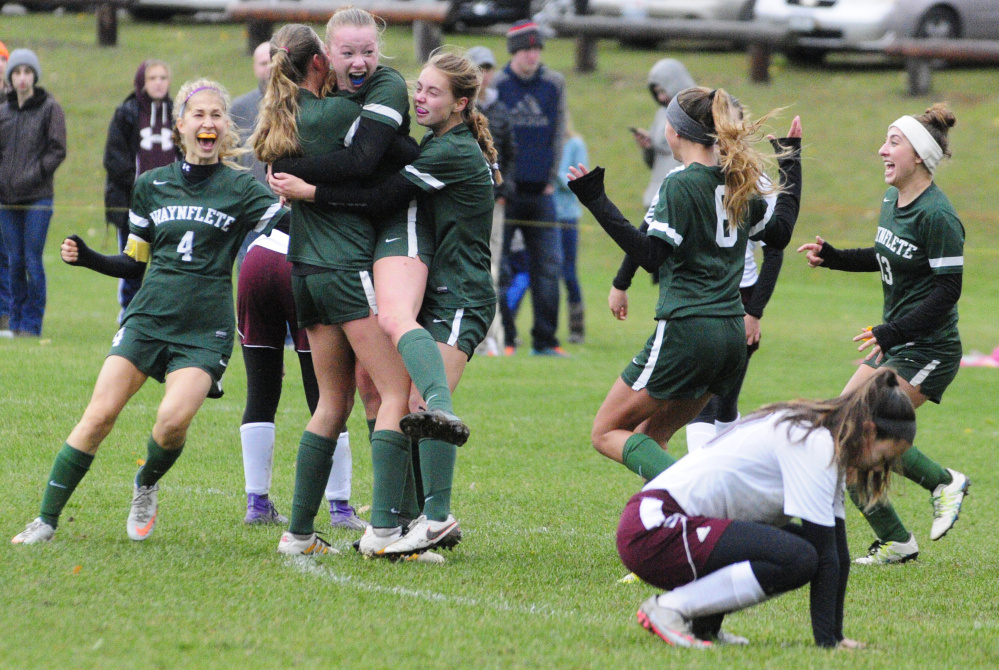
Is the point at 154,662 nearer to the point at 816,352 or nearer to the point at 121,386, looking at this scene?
the point at 121,386

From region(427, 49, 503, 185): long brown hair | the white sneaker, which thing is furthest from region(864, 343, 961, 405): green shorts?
the white sneaker

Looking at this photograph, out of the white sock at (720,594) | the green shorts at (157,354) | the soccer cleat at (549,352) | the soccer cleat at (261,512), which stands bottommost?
the soccer cleat at (549,352)

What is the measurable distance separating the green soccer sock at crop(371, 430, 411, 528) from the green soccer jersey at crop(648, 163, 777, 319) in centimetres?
117

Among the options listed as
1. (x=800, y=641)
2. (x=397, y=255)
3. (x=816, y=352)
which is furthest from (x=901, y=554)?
(x=816, y=352)

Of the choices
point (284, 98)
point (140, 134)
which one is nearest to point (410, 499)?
point (284, 98)

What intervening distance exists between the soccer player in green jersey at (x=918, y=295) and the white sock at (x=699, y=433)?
3.08 ft

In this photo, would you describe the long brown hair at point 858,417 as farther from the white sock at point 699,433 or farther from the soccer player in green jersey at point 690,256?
the white sock at point 699,433

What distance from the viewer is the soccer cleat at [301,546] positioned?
5.43 meters

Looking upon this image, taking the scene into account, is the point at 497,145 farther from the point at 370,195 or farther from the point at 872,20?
the point at 872,20

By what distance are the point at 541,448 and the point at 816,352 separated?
549 centimetres

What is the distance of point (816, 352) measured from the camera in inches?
510

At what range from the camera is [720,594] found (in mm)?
4309

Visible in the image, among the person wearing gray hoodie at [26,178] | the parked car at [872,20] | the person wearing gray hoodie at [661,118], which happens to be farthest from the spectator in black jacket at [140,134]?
the parked car at [872,20]

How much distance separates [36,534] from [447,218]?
212cm
